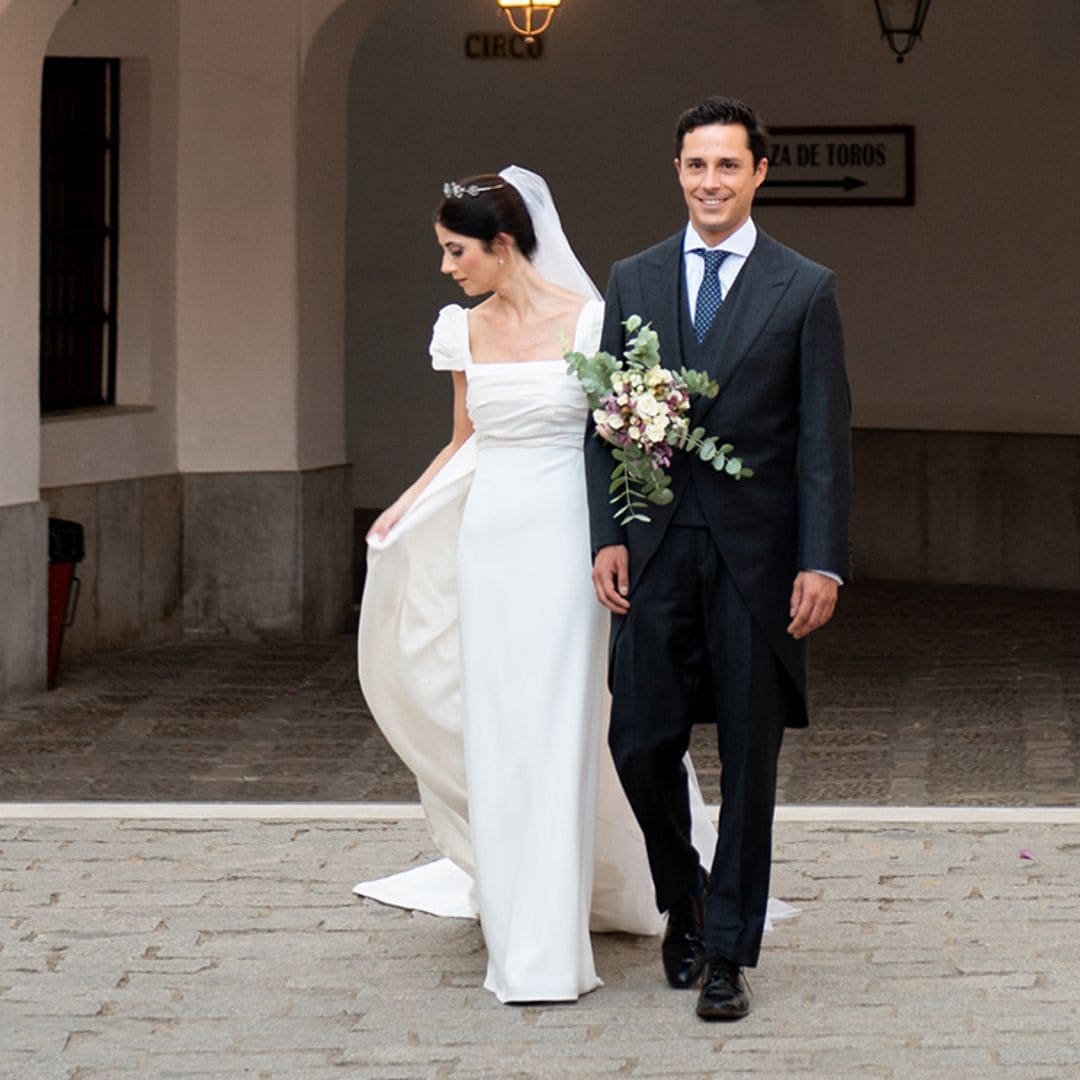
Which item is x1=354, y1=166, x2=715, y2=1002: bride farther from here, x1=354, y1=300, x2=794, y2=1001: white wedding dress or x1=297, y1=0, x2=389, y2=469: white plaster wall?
x1=297, y1=0, x2=389, y2=469: white plaster wall

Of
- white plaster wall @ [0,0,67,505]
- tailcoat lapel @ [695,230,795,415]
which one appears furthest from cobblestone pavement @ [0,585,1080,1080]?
tailcoat lapel @ [695,230,795,415]

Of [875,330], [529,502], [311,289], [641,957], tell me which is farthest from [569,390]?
[875,330]

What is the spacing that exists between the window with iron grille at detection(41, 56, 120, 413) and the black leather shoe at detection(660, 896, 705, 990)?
656cm

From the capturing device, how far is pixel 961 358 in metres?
13.9

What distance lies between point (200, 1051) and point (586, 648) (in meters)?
1.24

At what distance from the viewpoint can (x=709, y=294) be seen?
5.21 m

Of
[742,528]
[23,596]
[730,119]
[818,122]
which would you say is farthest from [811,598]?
[818,122]

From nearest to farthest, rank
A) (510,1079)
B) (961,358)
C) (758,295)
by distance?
(510,1079)
(758,295)
(961,358)

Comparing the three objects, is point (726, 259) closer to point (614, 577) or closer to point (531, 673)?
point (614, 577)

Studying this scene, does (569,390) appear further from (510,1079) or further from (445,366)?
(510,1079)

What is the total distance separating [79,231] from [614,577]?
6.95 m

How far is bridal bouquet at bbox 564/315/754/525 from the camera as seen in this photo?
16.5ft

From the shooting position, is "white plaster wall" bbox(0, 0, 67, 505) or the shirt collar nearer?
the shirt collar

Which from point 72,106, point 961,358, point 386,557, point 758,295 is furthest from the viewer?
point 961,358
